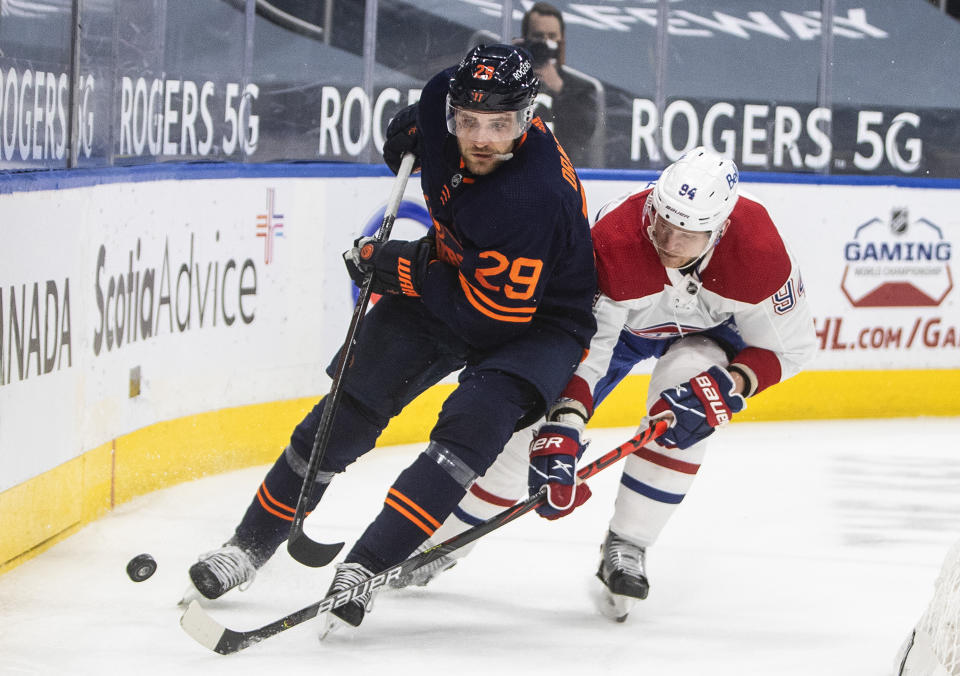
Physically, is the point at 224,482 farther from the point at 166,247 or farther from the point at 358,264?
the point at 358,264

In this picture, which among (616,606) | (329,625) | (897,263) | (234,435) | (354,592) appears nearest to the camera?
(354,592)

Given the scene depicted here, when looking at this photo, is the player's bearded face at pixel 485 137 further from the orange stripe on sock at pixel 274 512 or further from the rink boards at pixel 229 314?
the orange stripe on sock at pixel 274 512

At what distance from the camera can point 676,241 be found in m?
2.68

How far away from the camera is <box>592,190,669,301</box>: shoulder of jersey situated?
272 centimetres

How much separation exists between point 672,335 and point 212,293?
4.96 feet

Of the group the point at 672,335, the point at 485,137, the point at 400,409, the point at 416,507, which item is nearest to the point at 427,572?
the point at 400,409

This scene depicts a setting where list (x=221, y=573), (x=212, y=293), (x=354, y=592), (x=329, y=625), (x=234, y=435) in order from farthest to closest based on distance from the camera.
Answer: (x=234, y=435) < (x=212, y=293) < (x=221, y=573) < (x=329, y=625) < (x=354, y=592)

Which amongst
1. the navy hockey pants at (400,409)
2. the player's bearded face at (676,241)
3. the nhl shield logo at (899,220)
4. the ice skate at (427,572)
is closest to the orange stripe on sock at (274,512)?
the navy hockey pants at (400,409)

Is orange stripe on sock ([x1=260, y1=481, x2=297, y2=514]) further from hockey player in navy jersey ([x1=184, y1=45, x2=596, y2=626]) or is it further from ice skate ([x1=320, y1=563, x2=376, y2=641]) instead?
ice skate ([x1=320, y1=563, x2=376, y2=641])

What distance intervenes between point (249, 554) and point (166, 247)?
1.24 m

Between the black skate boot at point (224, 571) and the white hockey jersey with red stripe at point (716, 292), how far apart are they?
2.38 feet

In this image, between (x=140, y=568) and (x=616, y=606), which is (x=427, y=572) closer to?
(x=616, y=606)

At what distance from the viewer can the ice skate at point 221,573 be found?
2.60 m

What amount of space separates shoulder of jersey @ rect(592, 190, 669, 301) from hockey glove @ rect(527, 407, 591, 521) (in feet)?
0.90
